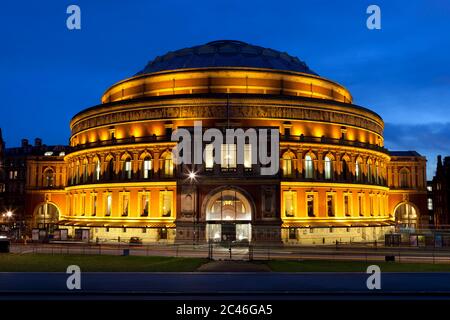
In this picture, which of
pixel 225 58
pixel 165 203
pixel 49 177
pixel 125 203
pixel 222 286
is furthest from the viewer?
pixel 49 177

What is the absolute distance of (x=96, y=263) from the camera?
31.0 m

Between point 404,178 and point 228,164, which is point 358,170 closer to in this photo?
point 228,164

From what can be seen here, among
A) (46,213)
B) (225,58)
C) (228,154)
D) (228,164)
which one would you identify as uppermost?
(225,58)

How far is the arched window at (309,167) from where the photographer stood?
187ft

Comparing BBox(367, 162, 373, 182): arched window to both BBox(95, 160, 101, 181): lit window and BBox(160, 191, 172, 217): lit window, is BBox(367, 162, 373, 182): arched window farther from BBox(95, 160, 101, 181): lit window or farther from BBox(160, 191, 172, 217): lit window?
BBox(95, 160, 101, 181): lit window

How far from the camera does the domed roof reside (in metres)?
64.1

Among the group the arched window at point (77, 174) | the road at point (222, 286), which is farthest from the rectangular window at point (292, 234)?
the arched window at point (77, 174)

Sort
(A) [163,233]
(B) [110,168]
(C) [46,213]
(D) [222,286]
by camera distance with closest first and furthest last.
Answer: (D) [222,286] → (A) [163,233] → (B) [110,168] → (C) [46,213]

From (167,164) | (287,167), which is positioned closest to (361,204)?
(287,167)

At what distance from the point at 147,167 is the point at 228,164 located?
11605mm

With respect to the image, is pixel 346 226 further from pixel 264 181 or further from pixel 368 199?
pixel 264 181

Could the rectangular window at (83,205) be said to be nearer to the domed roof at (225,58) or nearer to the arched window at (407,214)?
the domed roof at (225,58)

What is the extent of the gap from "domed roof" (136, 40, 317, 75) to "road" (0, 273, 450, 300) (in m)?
42.5

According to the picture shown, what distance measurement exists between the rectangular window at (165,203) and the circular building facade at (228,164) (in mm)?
117
